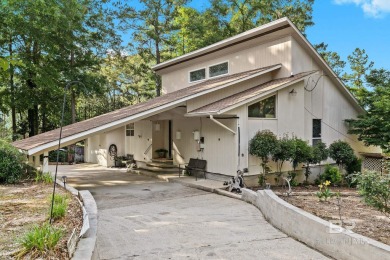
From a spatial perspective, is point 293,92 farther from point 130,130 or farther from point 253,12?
point 253,12

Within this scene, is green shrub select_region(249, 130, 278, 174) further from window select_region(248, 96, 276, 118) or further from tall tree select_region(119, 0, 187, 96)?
tall tree select_region(119, 0, 187, 96)

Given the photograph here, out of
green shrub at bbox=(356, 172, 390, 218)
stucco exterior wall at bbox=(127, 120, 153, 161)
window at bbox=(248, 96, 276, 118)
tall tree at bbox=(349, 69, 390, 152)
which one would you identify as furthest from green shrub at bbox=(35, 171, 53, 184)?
tall tree at bbox=(349, 69, 390, 152)

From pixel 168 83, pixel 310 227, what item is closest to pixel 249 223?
pixel 310 227

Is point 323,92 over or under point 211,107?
over

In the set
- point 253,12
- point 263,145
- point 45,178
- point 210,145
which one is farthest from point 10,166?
point 253,12

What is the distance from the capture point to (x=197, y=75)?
16125 mm

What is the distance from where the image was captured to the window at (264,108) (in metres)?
10.7

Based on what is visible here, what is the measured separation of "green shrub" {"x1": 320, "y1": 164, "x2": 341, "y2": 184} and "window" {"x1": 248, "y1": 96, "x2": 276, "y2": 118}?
346cm

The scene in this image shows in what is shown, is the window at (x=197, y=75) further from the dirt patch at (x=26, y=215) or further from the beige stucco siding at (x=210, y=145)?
the dirt patch at (x=26, y=215)

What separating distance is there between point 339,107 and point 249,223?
995cm

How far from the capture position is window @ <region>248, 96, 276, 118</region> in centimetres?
1066

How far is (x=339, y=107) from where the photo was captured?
1391 centimetres

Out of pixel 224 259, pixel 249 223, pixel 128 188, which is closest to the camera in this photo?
pixel 224 259

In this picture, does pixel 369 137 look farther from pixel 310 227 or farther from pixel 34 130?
pixel 34 130
